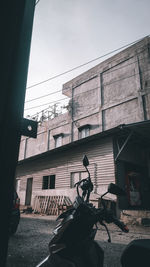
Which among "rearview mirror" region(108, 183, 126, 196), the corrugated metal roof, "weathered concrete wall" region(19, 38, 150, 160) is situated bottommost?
"rearview mirror" region(108, 183, 126, 196)

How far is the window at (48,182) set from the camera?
15.4m

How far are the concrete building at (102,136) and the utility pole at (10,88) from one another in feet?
28.5

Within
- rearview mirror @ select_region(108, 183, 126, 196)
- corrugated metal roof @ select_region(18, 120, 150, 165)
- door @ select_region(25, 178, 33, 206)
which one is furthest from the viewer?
door @ select_region(25, 178, 33, 206)

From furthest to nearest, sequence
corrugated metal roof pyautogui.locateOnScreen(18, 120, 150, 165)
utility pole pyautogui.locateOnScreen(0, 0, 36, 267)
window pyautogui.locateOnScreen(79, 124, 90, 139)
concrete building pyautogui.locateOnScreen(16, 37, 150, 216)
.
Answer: window pyautogui.locateOnScreen(79, 124, 90, 139)
concrete building pyautogui.locateOnScreen(16, 37, 150, 216)
corrugated metal roof pyautogui.locateOnScreen(18, 120, 150, 165)
utility pole pyautogui.locateOnScreen(0, 0, 36, 267)

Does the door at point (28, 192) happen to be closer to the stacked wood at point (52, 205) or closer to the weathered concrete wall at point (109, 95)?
the stacked wood at point (52, 205)

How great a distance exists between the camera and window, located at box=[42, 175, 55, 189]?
1541 cm

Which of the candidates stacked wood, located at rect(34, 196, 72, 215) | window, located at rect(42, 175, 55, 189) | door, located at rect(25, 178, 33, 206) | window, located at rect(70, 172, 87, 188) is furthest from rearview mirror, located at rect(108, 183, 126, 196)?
door, located at rect(25, 178, 33, 206)

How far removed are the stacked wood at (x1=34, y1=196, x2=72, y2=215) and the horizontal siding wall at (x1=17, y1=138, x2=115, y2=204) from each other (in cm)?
66

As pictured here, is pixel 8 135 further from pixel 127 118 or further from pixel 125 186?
pixel 127 118

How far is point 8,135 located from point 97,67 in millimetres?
21709

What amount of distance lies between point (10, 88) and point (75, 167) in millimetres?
12931

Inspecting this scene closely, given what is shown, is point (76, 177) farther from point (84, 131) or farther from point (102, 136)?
point (84, 131)

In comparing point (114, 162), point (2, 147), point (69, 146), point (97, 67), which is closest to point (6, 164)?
point (2, 147)

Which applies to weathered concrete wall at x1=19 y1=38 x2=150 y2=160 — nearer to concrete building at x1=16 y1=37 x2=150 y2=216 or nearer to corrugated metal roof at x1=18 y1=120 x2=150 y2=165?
concrete building at x1=16 y1=37 x2=150 y2=216
